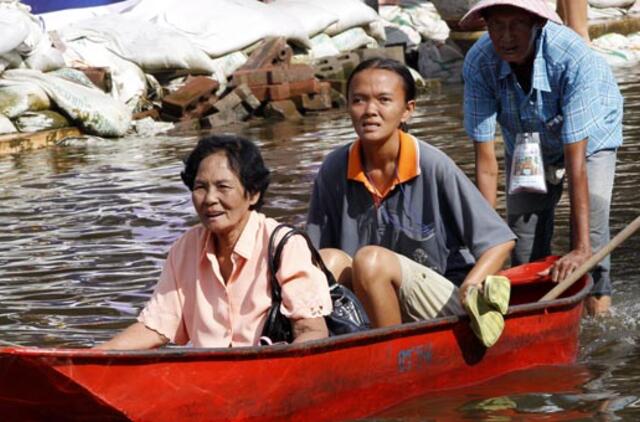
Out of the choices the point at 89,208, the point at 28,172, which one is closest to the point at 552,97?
the point at 89,208

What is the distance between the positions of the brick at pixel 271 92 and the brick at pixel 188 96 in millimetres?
521

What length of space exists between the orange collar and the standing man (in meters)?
0.69

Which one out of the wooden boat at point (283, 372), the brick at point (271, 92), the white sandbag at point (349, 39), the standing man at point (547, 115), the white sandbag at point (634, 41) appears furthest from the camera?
the white sandbag at point (634, 41)

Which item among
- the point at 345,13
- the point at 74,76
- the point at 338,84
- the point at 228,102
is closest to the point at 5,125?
the point at 74,76

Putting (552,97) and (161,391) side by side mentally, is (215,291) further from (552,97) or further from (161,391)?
(552,97)

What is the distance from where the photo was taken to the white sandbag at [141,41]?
1439 cm

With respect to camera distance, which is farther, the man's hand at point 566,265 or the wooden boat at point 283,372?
the man's hand at point 566,265

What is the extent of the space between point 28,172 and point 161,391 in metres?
7.51

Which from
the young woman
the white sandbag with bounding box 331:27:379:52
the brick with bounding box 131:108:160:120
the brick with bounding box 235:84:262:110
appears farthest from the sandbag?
the young woman

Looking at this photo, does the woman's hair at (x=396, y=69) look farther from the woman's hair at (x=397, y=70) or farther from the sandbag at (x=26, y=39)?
the sandbag at (x=26, y=39)

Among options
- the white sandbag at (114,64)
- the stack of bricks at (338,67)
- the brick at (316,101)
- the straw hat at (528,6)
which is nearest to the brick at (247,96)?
the brick at (316,101)

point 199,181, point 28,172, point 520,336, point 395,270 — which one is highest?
point 199,181

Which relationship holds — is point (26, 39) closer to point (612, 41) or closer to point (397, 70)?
point (397, 70)

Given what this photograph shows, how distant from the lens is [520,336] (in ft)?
17.1
